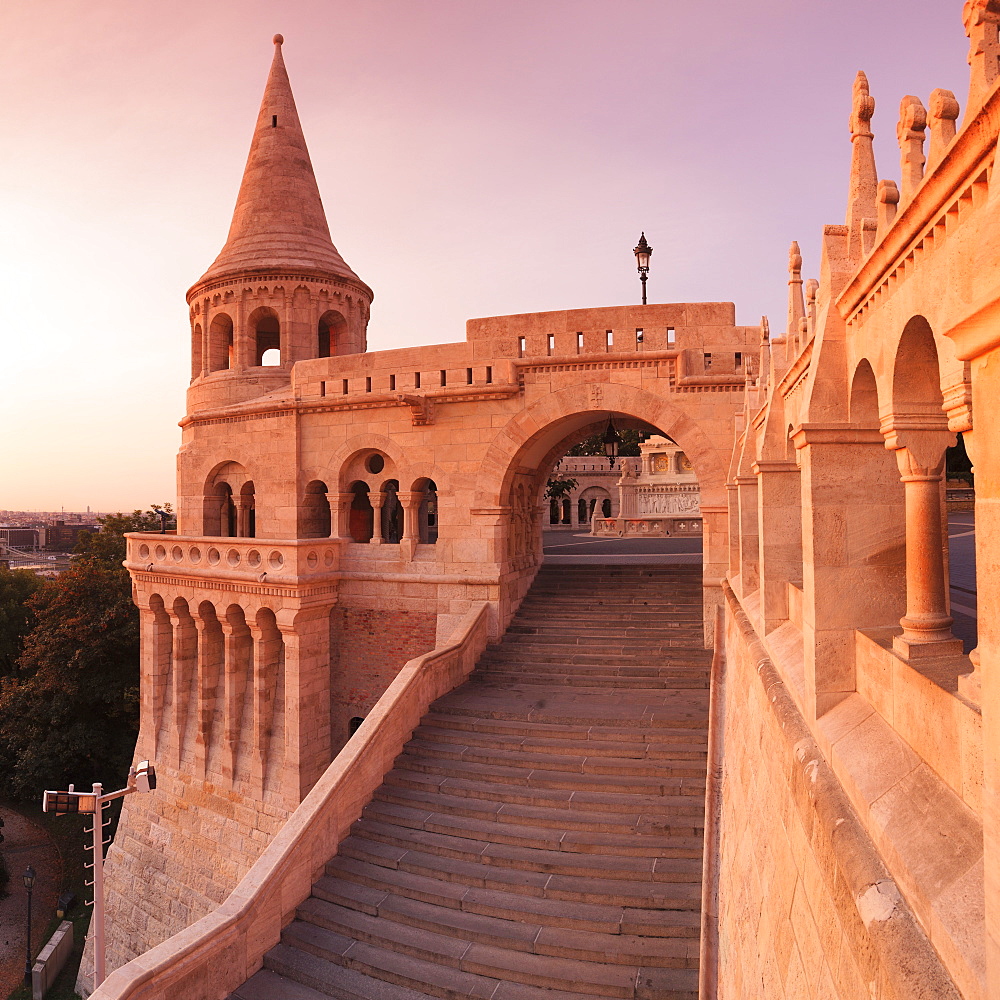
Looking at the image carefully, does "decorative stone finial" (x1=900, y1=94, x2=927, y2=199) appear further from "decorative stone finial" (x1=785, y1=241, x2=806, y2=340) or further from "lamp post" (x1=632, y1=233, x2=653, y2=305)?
"lamp post" (x1=632, y1=233, x2=653, y2=305)

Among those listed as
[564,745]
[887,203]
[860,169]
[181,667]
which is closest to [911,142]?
[887,203]

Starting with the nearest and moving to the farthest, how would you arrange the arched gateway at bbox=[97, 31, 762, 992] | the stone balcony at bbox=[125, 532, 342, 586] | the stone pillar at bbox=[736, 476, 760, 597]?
the stone pillar at bbox=[736, 476, 760, 597], the arched gateway at bbox=[97, 31, 762, 992], the stone balcony at bbox=[125, 532, 342, 586]

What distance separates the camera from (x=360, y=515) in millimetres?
18469

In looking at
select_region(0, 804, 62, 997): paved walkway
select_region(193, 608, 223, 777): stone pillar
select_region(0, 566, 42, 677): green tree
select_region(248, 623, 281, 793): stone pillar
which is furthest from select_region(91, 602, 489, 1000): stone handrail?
select_region(0, 566, 42, 677): green tree

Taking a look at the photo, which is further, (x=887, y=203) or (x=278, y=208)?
(x=278, y=208)

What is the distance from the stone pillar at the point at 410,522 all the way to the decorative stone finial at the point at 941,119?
1314 centimetres

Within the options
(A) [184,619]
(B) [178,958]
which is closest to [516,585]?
(A) [184,619]

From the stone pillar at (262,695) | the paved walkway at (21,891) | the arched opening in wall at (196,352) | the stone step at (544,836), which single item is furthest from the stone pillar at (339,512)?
the paved walkway at (21,891)

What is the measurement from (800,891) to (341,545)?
13129mm

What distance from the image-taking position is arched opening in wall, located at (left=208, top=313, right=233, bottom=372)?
19.2 meters

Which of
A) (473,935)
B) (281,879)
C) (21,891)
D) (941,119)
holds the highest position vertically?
(941,119)

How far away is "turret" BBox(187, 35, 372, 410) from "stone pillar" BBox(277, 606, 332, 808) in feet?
22.8

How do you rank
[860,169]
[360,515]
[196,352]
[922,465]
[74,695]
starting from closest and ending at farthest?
1. [922,465]
2. [860,169]
3. [360,515]
4. [196,352]
5. [74,695]

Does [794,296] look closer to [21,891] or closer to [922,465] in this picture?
[922,465]
